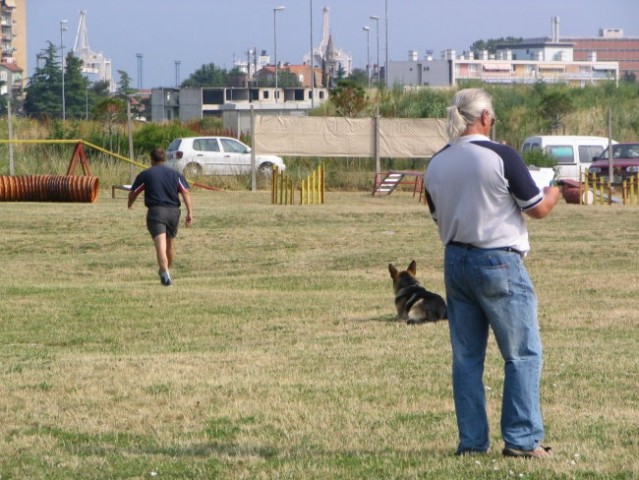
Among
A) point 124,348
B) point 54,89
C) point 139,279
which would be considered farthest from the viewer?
point 54,89

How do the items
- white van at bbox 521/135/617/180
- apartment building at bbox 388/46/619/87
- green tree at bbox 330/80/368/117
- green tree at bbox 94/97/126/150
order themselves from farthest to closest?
apartment building at bbox 388/46/619/87, green tree at bbox 330/80/368/117, green tree at bbox 94/97/126/150, white van at bbox 521/135/617/180

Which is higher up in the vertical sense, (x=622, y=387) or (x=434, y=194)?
(x=434, y=194)

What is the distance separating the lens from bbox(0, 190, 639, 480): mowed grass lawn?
6.12m

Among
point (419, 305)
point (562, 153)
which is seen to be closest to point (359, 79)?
point (562, 153)

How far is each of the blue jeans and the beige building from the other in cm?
12200

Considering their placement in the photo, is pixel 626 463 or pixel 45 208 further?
pixel 45 208

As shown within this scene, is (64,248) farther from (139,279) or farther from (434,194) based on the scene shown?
(434,194)

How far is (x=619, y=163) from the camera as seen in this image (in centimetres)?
3347

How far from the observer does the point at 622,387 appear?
7.88 meters

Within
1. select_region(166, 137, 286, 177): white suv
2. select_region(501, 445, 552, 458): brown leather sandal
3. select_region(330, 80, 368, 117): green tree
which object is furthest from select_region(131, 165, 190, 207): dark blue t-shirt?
select_region(330, 80, 368, 117): green tree

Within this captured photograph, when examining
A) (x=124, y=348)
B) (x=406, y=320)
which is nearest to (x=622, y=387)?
(x=406, y=320)

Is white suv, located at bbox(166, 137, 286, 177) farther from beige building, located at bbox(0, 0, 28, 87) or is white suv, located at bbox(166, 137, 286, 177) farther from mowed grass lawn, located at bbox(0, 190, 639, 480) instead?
beige building, located at bbox(0, 0, 28, 87)

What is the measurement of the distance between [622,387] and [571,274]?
8.59 metres

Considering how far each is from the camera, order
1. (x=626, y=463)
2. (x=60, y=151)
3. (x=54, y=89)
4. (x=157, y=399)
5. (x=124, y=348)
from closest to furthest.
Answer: (x=626, y=463) → (x=157, y=399) → (x=124, y=348) → (x=60, y=151) → (x=54, y=89)
